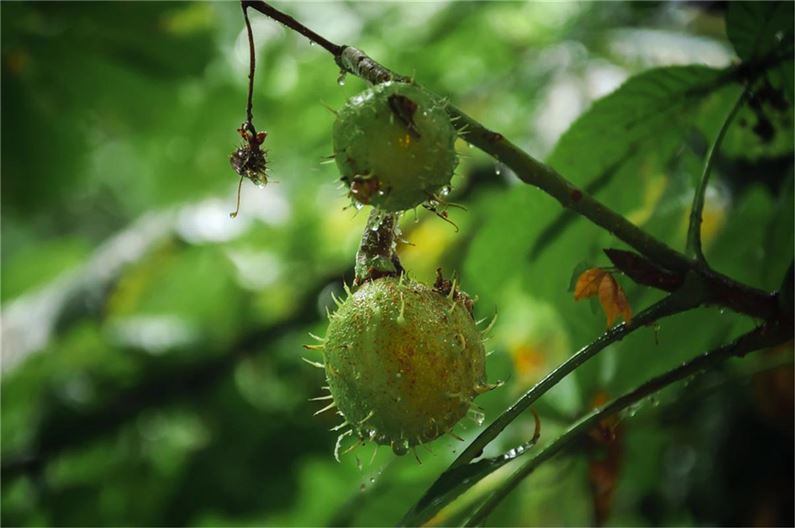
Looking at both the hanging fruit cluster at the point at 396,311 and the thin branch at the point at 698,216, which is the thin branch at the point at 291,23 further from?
the thin branch at the point at 698,216

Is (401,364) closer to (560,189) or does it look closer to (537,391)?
(537,391)

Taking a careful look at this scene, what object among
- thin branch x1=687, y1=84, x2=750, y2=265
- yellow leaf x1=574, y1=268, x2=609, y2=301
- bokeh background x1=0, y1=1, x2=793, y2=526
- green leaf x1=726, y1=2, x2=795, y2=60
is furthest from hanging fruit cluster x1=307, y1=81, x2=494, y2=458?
bokeh background x1=0, y1=1, x2=793, y2=526

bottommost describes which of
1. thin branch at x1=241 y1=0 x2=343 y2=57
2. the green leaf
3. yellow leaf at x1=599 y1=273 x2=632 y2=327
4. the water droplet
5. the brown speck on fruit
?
the water droplet

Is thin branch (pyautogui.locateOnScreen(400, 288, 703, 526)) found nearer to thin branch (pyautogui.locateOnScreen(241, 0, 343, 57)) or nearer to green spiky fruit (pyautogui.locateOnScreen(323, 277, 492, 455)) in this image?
green spiky fruit (pyautogui.locateOnScreen(323, 277, 492, 455))

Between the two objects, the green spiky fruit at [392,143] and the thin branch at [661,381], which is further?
the thin branch at [661,381]

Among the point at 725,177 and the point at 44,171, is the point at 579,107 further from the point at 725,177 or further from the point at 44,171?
the point at 44,171

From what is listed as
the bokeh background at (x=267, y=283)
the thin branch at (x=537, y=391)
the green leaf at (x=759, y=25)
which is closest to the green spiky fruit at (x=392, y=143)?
the thin branch at (x=537, y=391)

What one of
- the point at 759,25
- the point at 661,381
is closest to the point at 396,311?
the point at 661,381
